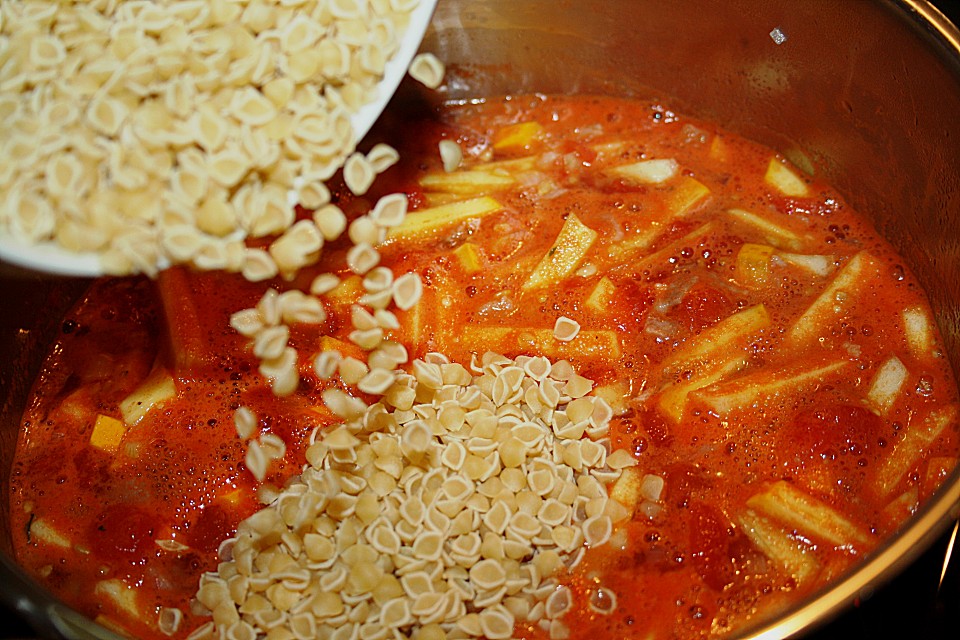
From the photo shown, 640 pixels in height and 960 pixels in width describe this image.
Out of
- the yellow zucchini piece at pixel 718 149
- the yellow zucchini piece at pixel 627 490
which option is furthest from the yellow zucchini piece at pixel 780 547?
the yellow zucchini piece at pixel 718 149

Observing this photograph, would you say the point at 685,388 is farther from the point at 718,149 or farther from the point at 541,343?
the point at 718,149

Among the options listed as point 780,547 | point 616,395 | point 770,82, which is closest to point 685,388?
point 616,395

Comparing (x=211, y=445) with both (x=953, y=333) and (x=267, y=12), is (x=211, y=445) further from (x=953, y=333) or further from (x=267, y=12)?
(x=953, y=333)

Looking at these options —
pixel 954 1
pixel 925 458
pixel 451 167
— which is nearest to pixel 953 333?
pixel 925 458

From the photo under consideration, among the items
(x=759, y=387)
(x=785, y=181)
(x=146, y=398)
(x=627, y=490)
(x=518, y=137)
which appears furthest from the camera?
(x=518, y=137)

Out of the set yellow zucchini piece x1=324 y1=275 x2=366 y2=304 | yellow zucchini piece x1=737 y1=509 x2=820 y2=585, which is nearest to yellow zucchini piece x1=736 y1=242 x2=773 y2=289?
yellow zucchini piece x1=737 y1=509 x2=820 y2=585

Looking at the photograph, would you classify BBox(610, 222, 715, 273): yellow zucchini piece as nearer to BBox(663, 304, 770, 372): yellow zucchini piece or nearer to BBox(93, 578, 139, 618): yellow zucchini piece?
BBox(663, 304, 770, 372): yellow zucchini piece
